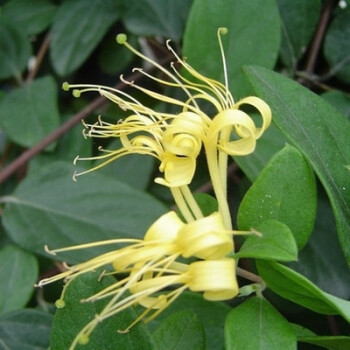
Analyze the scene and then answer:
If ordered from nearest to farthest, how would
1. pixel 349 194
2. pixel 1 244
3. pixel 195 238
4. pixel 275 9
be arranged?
pixel 195 238, pixel 349 194, pixel 275 9, pixel 1 244

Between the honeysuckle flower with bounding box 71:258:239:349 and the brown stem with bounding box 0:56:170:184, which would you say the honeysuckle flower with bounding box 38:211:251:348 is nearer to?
the honeysuckle flower with bounding box 71:258:239:349

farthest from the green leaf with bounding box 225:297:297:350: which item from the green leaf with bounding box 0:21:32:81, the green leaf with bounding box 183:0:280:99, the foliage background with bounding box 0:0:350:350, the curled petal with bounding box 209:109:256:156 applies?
the green leaf with bounding box 0:21:32:81


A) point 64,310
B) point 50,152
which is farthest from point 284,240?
point 50,152

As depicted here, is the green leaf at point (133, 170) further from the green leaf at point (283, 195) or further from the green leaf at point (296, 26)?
the green leaf at point (283, 195)

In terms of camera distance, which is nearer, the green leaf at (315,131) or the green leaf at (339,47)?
the green leaf at (315,131)

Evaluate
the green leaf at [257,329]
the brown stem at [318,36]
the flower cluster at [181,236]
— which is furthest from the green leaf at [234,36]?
the green leaf at [257,329]

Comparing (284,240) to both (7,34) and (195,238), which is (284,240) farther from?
(7,34)

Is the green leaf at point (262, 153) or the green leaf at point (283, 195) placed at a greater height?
the green leaf at point (283, 195)
